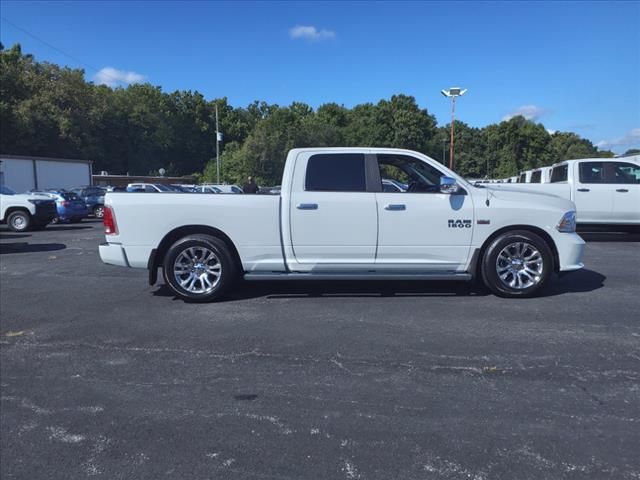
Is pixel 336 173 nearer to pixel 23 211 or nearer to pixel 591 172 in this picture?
pixel 591 172

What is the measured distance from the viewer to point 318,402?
3.80 metres

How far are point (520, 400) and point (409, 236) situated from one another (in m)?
3.14

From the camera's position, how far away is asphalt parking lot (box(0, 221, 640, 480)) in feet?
10.0

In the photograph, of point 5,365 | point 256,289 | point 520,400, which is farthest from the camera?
point 256,289

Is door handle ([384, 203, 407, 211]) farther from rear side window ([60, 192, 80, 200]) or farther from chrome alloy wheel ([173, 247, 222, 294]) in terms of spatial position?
rear side window ([60, 192, 80, 200])

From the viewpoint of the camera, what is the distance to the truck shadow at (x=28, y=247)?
42.0 ft

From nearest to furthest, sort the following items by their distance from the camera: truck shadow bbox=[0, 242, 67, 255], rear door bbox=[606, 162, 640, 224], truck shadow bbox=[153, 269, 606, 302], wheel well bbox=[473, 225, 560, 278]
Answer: wheel well bbox=[473, 225, 560, 278] < truck shadow bbox=[153, 269, 606, 302] < rear door bbox=[606, 162, 640, 224] < truck shadow bbox=[0, 242, 67, 255]

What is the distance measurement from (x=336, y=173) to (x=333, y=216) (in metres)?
0.60

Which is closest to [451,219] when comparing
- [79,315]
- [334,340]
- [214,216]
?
[334,340]

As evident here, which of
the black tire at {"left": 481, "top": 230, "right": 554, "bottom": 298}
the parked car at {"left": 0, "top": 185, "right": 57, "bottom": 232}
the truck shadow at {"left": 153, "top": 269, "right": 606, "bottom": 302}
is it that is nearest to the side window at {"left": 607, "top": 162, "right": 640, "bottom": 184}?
the truck shadow at {"left": 153, "top": 269, "right": 606, "bottom": 302}

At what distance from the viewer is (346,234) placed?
662 centimetres

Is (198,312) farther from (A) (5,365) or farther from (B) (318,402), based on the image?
(B) (318,402)

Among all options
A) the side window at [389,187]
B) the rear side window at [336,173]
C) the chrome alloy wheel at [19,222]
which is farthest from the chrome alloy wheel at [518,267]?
the chrome alloy wheel at [19,222]

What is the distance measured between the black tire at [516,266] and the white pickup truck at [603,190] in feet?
20.1
